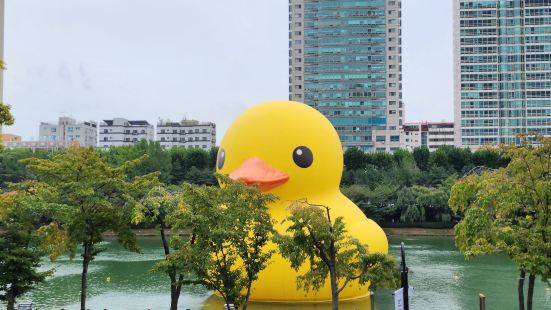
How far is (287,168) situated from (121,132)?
134381 mm

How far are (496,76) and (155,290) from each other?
9581 cm

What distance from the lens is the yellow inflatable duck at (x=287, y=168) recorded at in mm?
19078

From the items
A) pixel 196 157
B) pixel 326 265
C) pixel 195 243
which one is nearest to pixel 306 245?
pixel 326 265

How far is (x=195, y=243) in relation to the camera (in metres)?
14.7

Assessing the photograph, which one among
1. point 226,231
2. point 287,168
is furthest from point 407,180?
point 226,231

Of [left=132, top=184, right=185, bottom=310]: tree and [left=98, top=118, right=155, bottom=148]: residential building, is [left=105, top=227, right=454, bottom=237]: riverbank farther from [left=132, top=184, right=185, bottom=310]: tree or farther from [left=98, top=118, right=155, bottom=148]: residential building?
[left=98, top=118, right=155, bottom=148]: residential building

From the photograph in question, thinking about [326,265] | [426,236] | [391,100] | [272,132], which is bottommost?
[426,236]

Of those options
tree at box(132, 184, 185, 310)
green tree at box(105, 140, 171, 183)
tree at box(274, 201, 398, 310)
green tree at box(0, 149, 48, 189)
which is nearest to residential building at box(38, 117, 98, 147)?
green tree at box(105, 140, 171, 183)

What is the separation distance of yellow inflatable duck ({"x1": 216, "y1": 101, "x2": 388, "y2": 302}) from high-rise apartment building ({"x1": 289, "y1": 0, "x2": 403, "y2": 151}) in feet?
308

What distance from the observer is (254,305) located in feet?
63.9

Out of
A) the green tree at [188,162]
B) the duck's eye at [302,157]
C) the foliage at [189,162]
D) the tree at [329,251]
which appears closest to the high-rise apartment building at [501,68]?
the foliage at [189,162]

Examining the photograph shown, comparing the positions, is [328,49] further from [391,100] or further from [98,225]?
[98,225]

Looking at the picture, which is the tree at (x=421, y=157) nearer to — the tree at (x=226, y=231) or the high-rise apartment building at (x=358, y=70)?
the high-rise apartment building at (x=358, y=70)

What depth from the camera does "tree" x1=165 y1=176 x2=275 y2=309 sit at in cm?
1422
